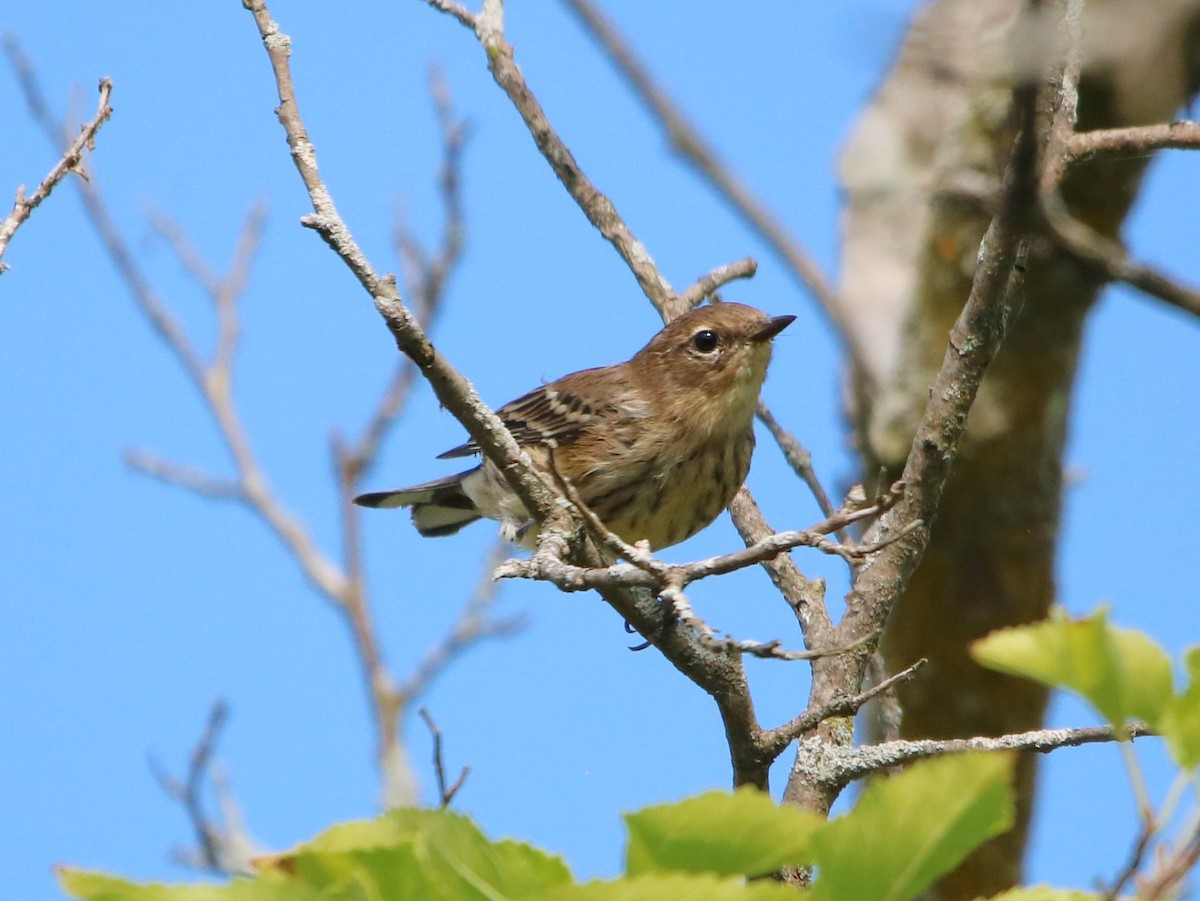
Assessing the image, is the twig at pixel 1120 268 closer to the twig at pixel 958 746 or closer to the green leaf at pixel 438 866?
the green leaf at pixel 438 866

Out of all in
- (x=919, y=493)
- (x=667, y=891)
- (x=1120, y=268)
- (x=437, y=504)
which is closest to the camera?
(x=667, y=891)

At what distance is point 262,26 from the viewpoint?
150 inches

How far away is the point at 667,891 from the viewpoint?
1360 millimetres

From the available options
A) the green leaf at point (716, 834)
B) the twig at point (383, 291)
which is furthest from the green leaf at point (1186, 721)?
the twig at point (383, 291)

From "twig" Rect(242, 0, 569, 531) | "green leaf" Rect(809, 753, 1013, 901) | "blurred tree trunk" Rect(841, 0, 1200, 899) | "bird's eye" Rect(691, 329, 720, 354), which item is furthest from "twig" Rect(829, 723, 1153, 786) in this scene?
"bird's eye" Rect(691, 329, 720, 354)

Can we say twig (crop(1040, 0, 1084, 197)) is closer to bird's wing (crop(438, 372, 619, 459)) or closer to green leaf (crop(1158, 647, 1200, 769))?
green leaf (crop(1158, 647, 1200, 769))

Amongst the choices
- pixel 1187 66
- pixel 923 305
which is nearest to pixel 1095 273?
pixel 1187 66

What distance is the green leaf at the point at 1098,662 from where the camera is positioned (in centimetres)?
150

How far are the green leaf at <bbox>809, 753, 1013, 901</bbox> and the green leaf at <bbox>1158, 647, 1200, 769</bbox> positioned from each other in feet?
0.60

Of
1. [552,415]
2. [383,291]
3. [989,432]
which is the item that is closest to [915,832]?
[383,291]

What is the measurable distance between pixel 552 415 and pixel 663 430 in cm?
75

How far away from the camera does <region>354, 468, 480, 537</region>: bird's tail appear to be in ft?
26.9

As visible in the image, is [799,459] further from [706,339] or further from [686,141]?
[686,141]

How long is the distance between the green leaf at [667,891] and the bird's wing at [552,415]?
216 inches
